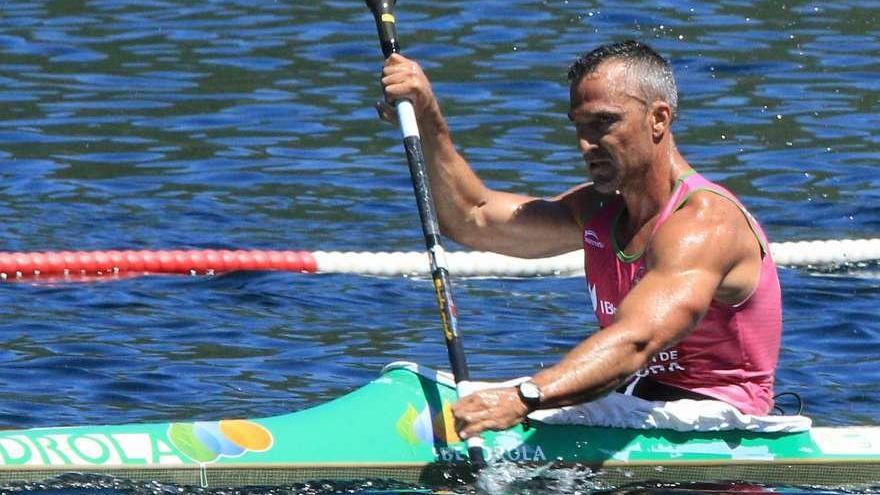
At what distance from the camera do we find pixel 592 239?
19.4 feet

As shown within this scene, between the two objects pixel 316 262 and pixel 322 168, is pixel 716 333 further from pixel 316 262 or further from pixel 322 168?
pixel 322 168

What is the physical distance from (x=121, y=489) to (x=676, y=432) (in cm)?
159

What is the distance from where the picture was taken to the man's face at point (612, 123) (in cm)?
562

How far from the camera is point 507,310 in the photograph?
8.66 meters

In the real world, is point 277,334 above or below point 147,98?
below

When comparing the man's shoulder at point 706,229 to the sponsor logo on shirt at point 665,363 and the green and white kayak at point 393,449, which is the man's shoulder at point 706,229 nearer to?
the sponsor logo on shirt at point 665,363

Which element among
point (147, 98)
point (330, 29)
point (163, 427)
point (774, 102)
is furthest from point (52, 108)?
point (163, 427)

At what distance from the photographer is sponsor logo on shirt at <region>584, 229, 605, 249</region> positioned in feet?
19.3

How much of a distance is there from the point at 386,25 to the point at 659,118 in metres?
1.33

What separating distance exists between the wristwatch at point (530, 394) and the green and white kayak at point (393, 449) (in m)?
0.46

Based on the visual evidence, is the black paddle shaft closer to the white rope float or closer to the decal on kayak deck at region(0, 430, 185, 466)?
the decal on kayak deck at region(0, 430, 185, 466)

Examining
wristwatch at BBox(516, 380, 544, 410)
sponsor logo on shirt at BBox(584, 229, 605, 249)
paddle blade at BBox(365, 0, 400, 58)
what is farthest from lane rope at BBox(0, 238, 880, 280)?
wristwatch at BBox(516, 380, 544, 410)

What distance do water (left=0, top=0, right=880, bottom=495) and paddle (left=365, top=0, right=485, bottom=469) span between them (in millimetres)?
482

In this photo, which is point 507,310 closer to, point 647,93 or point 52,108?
point 647,93
